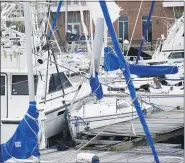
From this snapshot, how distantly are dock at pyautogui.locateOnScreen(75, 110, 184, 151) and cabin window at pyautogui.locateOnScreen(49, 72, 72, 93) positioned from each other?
4.75ft

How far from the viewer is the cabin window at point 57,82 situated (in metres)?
11.2

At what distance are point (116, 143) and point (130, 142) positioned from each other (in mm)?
333

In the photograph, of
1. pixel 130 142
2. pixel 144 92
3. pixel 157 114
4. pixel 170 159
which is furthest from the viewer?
pixel 144 92

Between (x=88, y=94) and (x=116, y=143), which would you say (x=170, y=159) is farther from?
(x=88, y=94)

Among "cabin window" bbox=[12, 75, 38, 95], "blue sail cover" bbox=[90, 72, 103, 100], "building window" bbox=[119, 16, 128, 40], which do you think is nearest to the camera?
"blue sail cover" bbox=[90, 72, 103, 100]

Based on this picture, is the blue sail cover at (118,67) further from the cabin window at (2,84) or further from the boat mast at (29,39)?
the boat mast at (29,39)

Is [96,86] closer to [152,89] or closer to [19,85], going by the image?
[19,85]

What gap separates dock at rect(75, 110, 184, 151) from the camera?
31.7 feet

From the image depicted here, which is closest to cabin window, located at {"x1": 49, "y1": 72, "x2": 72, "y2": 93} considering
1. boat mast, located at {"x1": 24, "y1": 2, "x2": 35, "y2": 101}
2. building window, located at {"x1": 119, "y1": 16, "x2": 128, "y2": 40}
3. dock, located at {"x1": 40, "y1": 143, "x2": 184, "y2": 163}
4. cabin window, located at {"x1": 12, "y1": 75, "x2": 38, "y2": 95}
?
cabin window, located at {"x1": 12, "y1": 75, "x2": 38, "y2": 95}

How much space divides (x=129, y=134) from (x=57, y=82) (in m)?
2.38

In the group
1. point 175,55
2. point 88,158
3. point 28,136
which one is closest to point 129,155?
point 88,158

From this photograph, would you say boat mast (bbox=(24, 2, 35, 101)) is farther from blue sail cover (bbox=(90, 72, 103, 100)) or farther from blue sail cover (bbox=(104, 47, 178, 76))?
blue sail cover (bbox=(104, 47, 178, 76))

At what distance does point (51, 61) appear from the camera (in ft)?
35.2

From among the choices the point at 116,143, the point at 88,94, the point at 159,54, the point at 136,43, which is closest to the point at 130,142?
the point at 116,143
